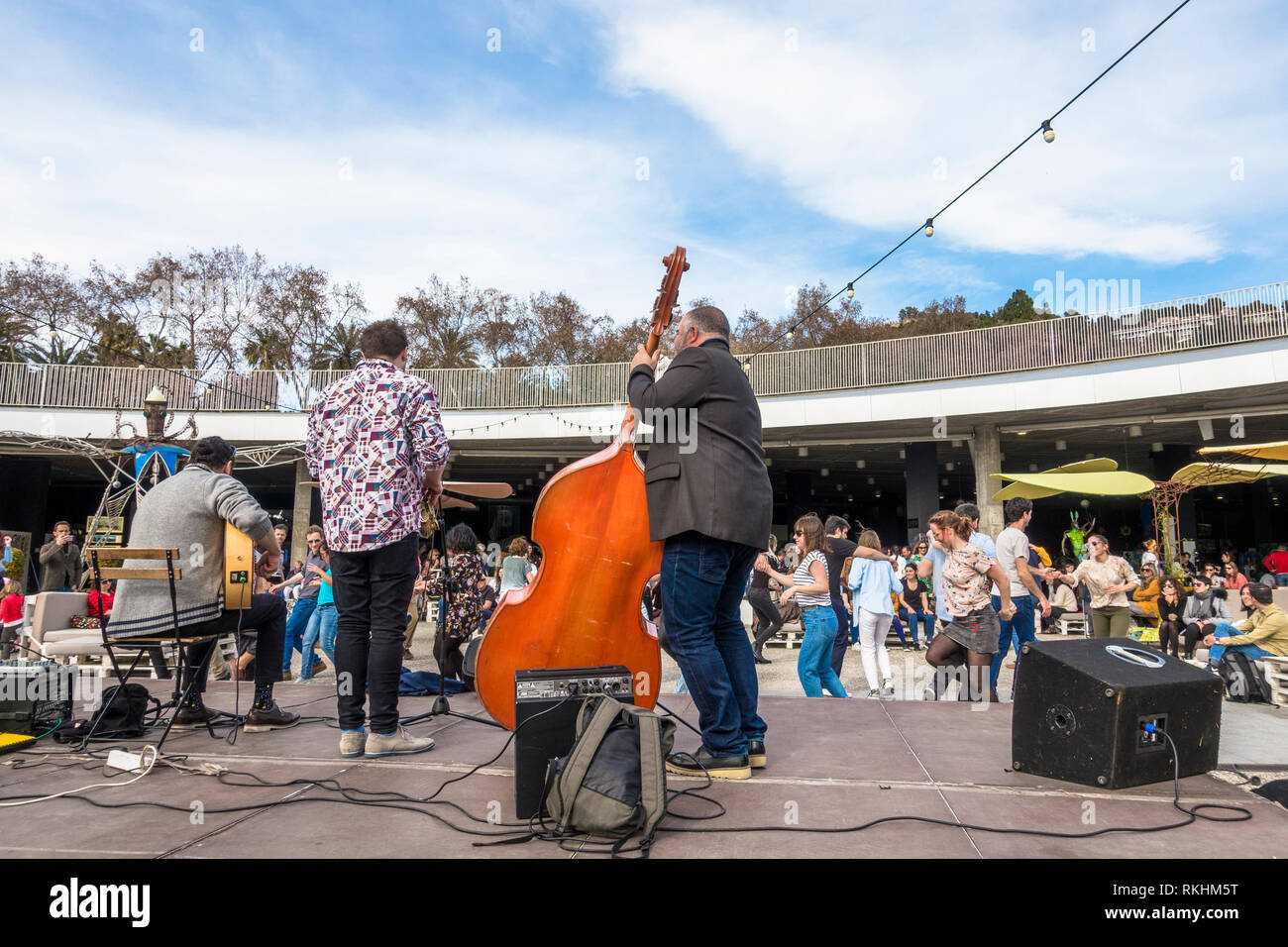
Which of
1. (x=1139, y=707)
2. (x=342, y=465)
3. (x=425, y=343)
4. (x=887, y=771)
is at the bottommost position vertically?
(x=887, y=771)

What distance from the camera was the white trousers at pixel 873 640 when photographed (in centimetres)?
705

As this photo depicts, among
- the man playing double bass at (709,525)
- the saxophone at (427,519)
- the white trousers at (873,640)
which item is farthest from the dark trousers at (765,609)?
the man playing double bass at (709,525)

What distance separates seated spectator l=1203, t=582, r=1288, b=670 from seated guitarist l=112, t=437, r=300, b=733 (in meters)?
7.55

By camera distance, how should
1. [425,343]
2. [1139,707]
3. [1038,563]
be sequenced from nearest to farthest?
1. [1139,707]
2. [1038,563]
3. [425,343]

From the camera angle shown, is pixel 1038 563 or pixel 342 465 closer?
pixel 342 465

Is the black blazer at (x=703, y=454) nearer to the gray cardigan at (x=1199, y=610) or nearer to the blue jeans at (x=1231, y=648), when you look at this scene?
the blue jeans at (x=1231, y=648)

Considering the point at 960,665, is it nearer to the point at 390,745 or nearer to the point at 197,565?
the point at 390,745

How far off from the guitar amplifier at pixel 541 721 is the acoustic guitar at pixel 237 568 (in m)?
2.05
